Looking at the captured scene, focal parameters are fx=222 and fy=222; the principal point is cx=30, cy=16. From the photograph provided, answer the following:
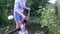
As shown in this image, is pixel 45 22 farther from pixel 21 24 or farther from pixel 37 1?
pixel 37 1

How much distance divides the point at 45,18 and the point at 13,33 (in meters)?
0.59

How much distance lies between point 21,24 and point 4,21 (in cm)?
169

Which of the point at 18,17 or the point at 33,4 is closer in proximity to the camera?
the point at 18,17

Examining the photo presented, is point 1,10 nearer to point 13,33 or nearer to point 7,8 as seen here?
point 7,8

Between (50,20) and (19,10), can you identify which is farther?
(50,20)

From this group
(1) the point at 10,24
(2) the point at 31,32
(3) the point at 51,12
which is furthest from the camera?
(1) the point at 10,24

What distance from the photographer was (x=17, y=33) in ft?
9.89

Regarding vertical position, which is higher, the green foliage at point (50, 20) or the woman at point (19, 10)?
the woman at point (19, 10)

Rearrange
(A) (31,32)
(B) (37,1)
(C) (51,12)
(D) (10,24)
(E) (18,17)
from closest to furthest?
(E) (18,17) < (C) (51,12) < (A) (31,32) < (D) (10,24) < (B) (37,1)

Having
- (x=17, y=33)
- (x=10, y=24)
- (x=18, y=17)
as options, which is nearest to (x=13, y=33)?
(x=17, y=33)

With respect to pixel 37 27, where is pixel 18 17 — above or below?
above

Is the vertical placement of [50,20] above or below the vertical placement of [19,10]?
below

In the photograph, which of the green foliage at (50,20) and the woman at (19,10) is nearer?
the woman at (19,10)

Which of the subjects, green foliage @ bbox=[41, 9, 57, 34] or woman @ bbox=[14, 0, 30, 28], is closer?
woman @ bbox=[14, 0, 30, 28]
